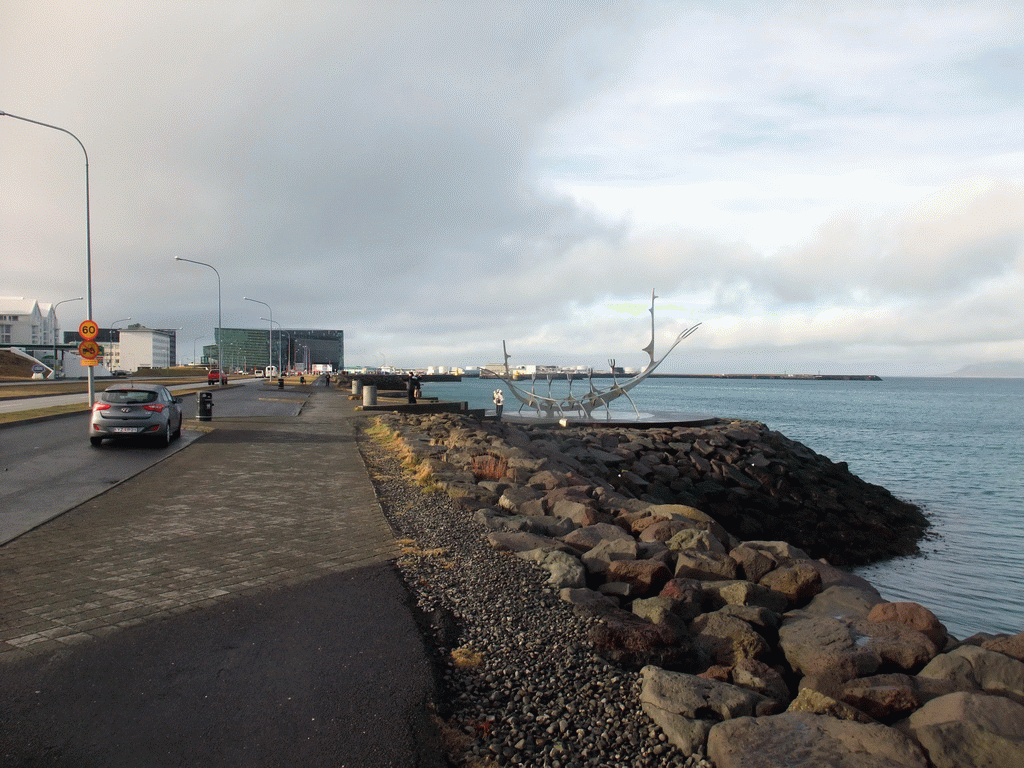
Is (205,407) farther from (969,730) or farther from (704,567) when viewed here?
(969,730)

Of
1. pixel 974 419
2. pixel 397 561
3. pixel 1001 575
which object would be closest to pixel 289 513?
pixel 397 561

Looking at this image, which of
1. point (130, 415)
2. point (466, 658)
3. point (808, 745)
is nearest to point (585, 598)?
point (466, 658)

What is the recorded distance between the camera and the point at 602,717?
389cm

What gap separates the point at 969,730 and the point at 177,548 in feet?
22.4

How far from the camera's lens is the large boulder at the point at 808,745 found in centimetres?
350

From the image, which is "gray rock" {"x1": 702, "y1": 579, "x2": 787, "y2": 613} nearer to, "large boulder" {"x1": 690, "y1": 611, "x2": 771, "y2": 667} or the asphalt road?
"large boulder" {"x1": 690, "y1": 611, "x2": 771, "y2": 667}

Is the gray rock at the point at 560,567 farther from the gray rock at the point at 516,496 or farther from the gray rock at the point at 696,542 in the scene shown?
the gray rock at the point at 516,496

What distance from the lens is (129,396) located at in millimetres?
17016

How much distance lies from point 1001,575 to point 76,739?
62.0 feet

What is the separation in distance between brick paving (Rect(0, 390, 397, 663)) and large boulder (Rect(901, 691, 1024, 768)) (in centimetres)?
461

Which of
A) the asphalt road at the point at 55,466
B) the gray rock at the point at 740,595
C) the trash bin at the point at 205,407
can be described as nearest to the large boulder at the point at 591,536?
the gray rock at the point at 740,595

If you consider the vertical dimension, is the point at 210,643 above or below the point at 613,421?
above

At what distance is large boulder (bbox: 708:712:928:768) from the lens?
3498 millimetres

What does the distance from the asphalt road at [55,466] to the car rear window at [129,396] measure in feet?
3.54
